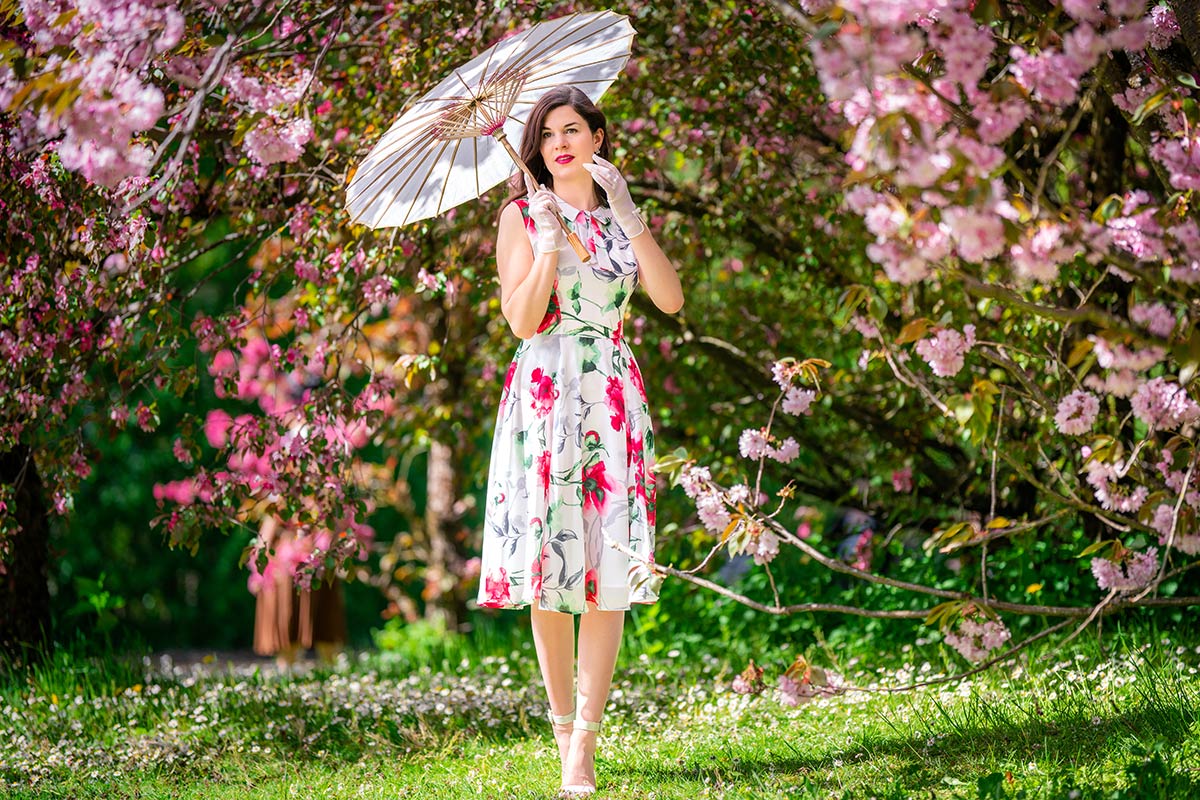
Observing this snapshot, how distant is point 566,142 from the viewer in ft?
8.56

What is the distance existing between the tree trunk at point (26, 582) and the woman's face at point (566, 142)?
237 cm

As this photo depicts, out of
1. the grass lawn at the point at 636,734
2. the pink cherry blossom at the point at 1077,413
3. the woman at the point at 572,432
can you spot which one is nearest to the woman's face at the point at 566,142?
the woman at the point at 572,432

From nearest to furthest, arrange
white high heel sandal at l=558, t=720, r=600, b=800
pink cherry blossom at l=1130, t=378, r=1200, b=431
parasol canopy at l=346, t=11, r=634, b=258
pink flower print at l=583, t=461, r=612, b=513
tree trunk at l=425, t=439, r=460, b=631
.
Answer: pink cherry blossom at l=1130, t=378, r=1200, b=431
white high heel sandal at l=558, t=720, r=600, b=800
pink flower print at l=583, t=461, r=612, b=513
parasol canopy at l=346, t=11, r=634, b=258
tree trunk at l=425, t=439, r=460, b=631

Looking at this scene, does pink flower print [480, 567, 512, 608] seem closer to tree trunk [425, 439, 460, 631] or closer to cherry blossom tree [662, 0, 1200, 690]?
cherry blossom tree [662, 0, 1200, 690]

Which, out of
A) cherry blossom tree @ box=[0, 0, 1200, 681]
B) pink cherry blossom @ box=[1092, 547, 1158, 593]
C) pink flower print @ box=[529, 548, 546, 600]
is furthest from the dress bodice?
pink cherry blossom @ box=[1092, 547, 1158, 593]

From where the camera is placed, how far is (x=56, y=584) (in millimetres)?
7832

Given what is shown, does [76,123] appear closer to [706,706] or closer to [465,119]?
[465,119]

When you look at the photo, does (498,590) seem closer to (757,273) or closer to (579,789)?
(579,789)

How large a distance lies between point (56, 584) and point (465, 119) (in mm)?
6272

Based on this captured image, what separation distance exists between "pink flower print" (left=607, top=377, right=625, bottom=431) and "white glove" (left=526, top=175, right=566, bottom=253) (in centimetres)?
33

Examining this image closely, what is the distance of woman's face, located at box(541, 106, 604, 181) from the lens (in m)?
2.61

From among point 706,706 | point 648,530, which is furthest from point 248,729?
point 648,530

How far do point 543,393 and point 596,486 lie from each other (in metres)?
0.23

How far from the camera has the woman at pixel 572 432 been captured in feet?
8.22
